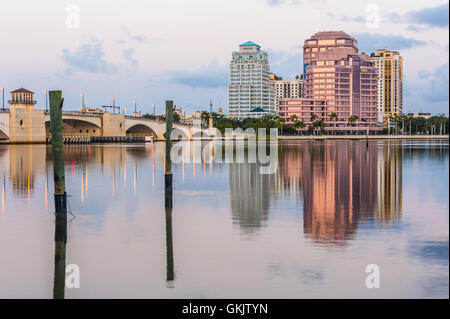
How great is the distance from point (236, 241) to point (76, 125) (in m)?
147

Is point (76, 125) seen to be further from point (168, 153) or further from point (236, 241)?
point (236, 241)

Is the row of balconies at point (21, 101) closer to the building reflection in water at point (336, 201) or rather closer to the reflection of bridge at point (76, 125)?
the reflection of bridge at point (76, 125)

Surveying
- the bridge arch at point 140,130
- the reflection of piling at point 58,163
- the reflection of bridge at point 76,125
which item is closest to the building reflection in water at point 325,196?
the reflection of piling at point 58,163

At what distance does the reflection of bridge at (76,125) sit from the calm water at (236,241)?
94.2 m

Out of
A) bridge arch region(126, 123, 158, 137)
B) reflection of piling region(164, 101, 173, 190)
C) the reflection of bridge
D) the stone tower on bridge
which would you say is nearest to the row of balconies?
the reflection of bridge

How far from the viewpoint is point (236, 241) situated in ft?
59.3

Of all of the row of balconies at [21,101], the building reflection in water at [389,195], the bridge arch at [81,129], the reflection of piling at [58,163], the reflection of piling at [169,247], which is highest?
the row of balconies at [21,101]

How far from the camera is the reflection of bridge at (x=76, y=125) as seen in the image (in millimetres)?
122938

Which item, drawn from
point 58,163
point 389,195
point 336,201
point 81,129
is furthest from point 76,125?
point 58,163

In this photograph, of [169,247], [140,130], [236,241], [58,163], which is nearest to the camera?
[169,247]

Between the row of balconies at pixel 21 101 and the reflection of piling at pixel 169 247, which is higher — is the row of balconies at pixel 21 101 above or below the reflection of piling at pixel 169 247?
above

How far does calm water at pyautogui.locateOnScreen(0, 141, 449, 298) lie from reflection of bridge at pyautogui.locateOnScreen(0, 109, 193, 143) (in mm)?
94186

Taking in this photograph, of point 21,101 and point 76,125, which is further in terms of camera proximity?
point 76,125

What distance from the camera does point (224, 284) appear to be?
1345cm
